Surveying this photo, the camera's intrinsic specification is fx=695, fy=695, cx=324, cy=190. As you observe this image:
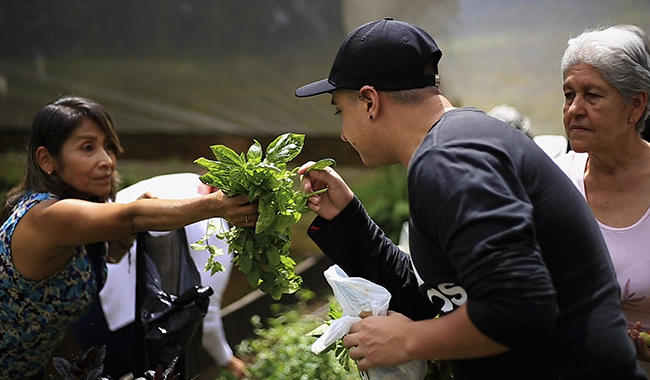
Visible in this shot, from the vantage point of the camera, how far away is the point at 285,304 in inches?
226

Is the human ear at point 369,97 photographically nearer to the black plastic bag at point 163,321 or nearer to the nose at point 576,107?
the nose at point 576,107

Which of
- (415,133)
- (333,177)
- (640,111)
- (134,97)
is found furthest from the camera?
(134,97)

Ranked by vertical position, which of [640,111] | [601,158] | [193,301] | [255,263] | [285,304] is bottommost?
[285,304]

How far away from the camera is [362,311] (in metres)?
2.09

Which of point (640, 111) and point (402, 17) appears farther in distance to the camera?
point (402, 17)

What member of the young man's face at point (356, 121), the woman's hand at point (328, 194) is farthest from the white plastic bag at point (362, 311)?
the young man's face at point (356, 121)

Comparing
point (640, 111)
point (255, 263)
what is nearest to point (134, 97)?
point (255, 263)

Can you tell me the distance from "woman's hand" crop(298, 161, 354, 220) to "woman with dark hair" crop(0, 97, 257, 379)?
58 cm

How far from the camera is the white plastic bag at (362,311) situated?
203 cm

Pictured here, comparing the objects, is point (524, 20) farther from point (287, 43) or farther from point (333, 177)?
point (333, 177)

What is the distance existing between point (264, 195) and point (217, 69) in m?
4.82

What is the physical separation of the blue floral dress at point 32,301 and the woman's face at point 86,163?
0.15 metres

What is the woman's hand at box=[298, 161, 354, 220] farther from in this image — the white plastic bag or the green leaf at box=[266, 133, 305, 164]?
the white plastic bag

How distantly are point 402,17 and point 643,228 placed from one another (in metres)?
3.94
